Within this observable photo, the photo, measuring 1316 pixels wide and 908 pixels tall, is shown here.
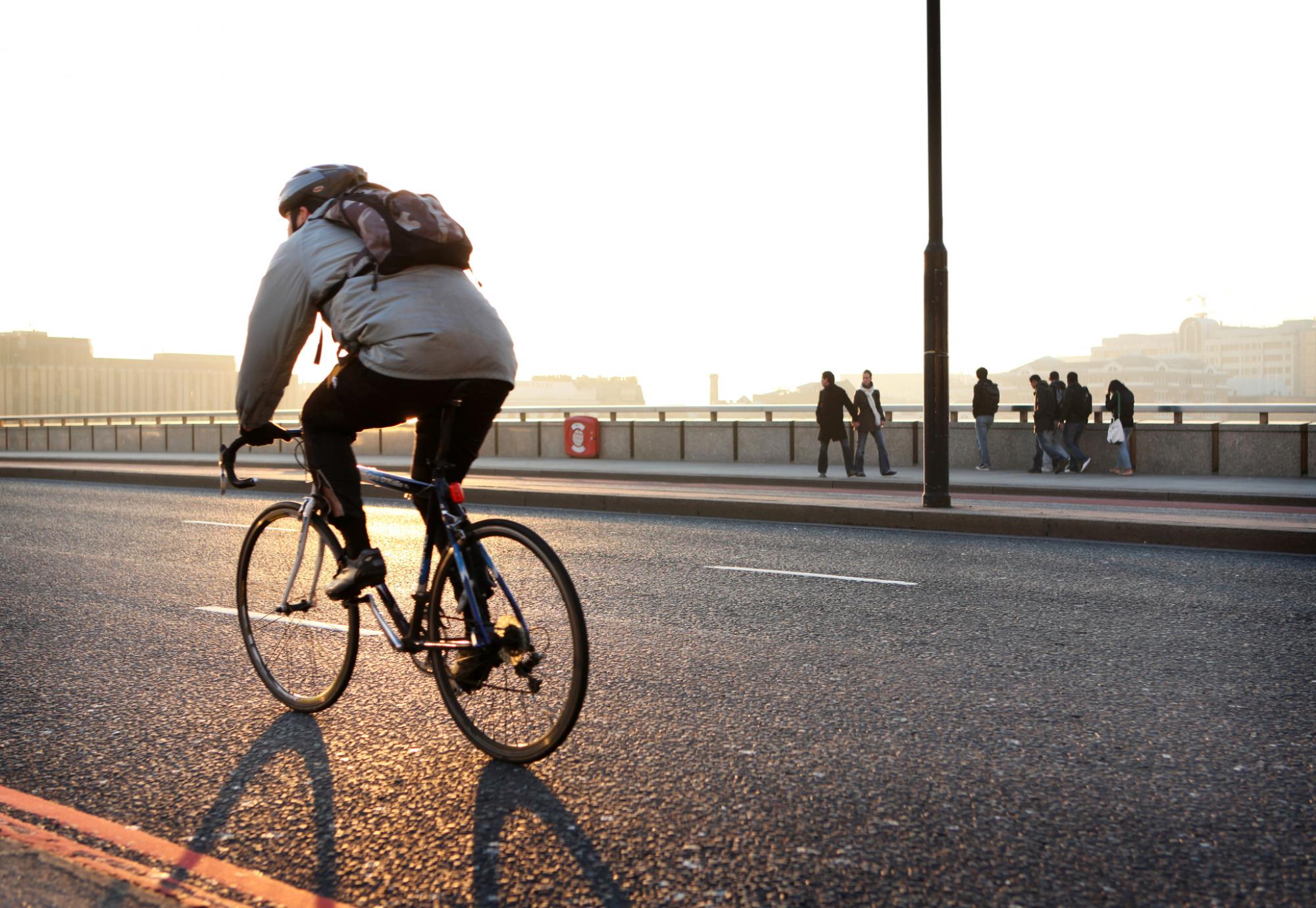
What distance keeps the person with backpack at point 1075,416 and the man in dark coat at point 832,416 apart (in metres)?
3.58

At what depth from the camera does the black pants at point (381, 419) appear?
11.6ft

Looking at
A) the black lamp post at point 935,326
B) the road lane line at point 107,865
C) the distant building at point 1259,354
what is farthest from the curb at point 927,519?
the distant building at point 1259,354

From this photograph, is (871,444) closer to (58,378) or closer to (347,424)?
(347,424)

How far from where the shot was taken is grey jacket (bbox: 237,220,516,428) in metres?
3.43

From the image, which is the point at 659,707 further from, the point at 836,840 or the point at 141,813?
the point at 141,813

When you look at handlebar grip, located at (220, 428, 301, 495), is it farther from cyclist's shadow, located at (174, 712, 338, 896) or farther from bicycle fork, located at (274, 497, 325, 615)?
cyclist's shadow, located at (174, 712, 338, 896)

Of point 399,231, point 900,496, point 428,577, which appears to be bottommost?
point 900,496

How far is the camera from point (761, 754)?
3.75 meters

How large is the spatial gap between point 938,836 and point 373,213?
2.29m

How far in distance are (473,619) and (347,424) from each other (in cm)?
72

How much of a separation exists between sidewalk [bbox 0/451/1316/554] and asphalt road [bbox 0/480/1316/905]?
8.33 ft

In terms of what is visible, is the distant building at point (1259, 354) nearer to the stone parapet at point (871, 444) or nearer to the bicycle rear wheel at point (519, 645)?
the stone parapet at point (871, 444)

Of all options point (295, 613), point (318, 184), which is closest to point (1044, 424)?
point (295, 613)

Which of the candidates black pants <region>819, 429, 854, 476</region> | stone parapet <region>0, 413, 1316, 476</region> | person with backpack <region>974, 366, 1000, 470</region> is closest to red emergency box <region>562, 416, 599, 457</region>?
stone parapet <region>0, 413, 1316, 476</region>
